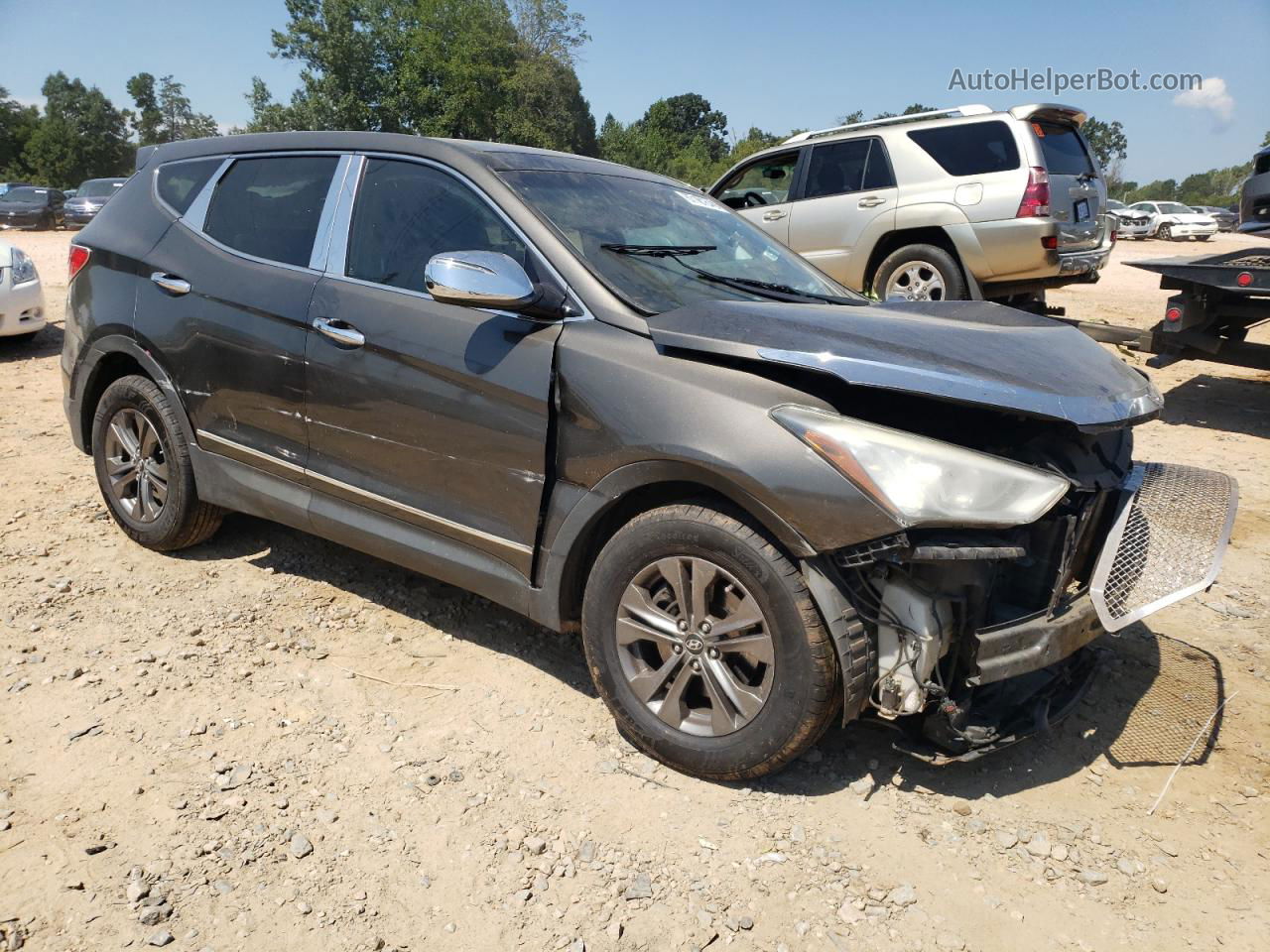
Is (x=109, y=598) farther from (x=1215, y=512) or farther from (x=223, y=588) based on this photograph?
(x=1215, y=512)

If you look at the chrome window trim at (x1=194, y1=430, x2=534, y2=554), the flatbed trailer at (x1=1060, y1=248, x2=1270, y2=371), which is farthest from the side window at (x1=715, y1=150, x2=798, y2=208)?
the chrome window trim at (x1=194, y1=430, x2=534, y2=554)

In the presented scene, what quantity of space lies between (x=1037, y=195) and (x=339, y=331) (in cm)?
685

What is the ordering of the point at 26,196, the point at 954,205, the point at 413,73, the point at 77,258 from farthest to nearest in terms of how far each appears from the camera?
the point at 413,73 → the point at 26,196 → the point at 954,205 → the point at 77,258

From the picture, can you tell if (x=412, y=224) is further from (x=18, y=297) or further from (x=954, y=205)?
(x=18, y=297)

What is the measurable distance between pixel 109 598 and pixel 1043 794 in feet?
12.0

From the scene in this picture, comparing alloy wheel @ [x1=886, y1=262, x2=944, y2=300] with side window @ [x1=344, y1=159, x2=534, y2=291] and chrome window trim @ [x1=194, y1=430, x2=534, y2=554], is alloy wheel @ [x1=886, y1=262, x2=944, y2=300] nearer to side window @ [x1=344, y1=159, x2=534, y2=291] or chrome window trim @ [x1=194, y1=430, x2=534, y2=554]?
side window @ [x1=344, y1=159, x2=534, y2=291]

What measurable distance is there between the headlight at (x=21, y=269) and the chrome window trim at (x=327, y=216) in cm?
703

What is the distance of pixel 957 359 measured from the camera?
2.48 meters

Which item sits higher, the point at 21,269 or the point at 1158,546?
the point at 1158,546

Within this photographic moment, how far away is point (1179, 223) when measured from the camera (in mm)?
31797

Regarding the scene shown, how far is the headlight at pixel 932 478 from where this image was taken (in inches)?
90.7

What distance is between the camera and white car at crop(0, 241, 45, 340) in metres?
8.60

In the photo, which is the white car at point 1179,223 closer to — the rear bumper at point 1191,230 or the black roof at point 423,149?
the rear bumper at point 1191,230

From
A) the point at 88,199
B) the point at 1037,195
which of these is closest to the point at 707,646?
the point at 1037,195
